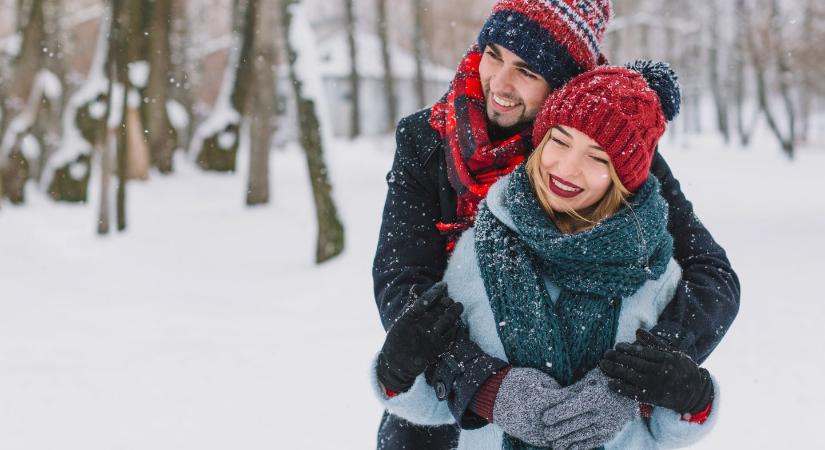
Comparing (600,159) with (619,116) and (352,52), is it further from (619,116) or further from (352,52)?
(352,52)

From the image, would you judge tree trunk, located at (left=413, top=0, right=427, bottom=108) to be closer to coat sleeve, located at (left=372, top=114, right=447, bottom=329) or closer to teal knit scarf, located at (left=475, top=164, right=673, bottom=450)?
coat sleeve, located at (left=372, top=114, right=447, bottom=329)

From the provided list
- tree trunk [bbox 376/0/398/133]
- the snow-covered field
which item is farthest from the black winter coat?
tree trunk [bbox 376/0/398/133]

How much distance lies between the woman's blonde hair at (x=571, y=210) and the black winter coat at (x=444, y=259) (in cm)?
31

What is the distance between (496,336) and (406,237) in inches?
17.2

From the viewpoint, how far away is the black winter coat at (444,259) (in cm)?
198

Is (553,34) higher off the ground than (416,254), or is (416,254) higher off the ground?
(553,34)

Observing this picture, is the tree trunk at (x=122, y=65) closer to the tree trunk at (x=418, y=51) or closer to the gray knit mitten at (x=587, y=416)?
the gray knit mitten at (x=587, y=416)

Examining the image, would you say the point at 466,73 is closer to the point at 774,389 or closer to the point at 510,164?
the point at 510,164

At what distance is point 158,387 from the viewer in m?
Answer: 5.87

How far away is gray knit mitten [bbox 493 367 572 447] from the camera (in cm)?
183

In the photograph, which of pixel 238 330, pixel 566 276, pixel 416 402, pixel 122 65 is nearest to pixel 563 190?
pixel 566 276

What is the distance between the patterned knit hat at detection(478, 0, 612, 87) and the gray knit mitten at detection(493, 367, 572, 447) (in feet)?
2.94

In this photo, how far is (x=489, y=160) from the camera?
2.16 m

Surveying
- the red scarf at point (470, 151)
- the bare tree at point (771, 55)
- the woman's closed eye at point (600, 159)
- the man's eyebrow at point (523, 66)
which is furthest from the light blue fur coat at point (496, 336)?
the bare tree at point (771, 55)
